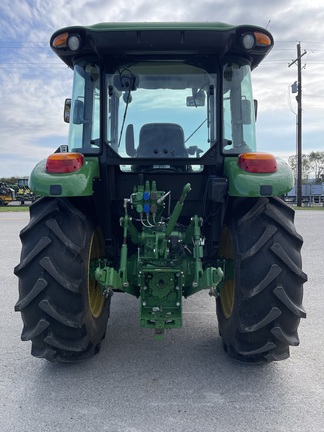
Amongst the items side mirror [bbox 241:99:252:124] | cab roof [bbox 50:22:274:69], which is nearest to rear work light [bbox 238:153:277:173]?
side mirror [bbox 241:99:252:124]

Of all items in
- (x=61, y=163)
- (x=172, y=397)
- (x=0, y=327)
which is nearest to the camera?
(x=172, y=397)

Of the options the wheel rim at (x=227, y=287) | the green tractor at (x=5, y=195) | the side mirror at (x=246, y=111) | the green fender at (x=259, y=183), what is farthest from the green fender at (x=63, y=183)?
the green tractor at (x=5, y=195)

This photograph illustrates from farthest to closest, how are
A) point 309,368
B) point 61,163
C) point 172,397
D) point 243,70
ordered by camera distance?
1. point 243,70
2. point 309,368
3. point 61,163
4. point 172,397

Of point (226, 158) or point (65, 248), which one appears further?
point (226, 158)

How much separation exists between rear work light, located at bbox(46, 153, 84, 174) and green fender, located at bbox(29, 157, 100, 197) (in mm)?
31

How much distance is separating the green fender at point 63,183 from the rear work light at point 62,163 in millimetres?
31

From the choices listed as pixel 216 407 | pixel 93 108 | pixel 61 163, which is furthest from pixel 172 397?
pixel 93 108

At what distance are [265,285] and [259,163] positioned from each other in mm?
847

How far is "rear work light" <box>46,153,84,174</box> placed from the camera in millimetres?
2836

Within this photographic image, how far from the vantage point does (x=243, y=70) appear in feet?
10.7

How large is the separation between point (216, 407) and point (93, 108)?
2411 mm

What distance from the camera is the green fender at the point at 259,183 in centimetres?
275

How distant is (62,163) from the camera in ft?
9.32

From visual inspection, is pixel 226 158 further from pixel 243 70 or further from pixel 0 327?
pixel 0 327
